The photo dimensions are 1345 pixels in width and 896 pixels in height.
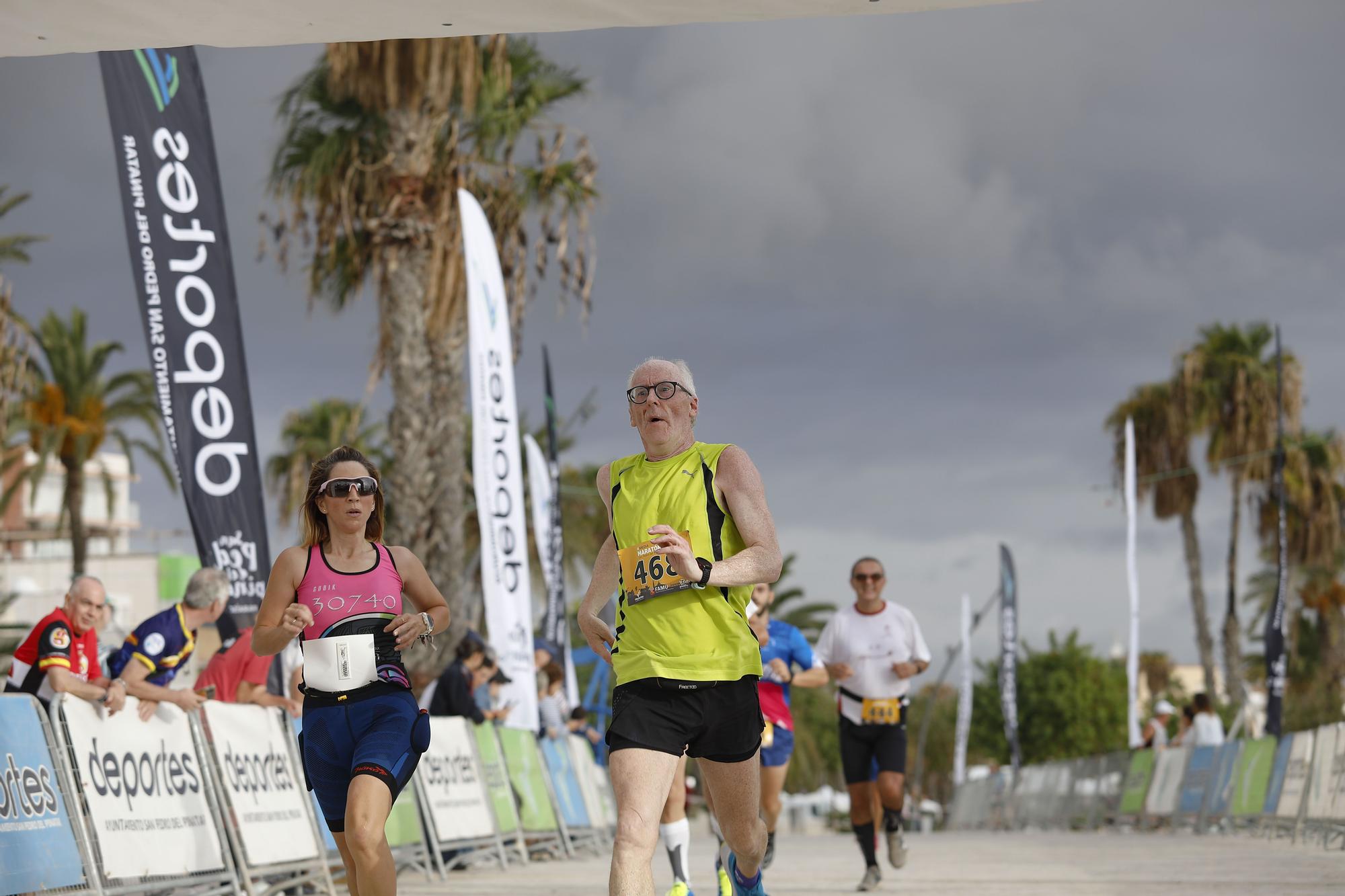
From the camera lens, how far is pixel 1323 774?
15.4m

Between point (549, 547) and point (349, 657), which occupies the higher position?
point (549, 547)

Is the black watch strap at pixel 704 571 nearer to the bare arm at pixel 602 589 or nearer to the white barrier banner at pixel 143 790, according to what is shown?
the bare arm at pixel 602 589

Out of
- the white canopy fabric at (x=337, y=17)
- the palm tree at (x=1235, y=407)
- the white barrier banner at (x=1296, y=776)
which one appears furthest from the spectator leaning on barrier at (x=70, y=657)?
the palm tree at (x=1235, y=407)

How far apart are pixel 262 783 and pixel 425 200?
11.7m

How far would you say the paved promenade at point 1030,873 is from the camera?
9.98m

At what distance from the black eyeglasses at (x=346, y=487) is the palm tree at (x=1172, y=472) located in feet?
136

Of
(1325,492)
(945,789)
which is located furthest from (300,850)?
(945,789)

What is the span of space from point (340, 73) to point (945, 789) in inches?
3148

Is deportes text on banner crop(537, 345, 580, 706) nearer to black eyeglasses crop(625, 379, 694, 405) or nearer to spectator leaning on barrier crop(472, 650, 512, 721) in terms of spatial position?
spectator leaning on barrier crop(472, 650, 512, 721)

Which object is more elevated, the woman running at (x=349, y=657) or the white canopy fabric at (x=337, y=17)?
the white canopy fabric at (x=337, y=17)

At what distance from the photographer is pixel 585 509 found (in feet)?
144

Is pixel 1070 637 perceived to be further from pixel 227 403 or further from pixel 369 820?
pixel 369 820

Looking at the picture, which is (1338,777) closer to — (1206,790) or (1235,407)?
(1206,790)

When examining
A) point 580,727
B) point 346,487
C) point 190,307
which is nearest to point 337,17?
point 346,487
